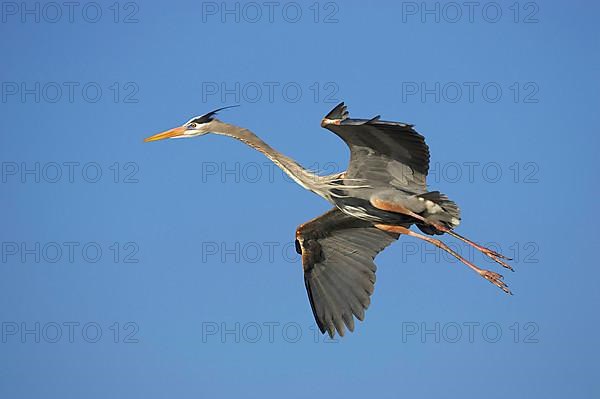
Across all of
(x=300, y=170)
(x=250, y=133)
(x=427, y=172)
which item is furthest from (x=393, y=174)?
(x=250, y=133)

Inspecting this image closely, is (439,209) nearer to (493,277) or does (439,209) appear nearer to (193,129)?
(493,277)

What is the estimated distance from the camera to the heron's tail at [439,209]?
32.9 feet

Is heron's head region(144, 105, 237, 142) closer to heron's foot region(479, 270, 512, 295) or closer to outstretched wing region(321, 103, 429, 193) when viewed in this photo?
outstretched wing region(321, 103, 429, 193)

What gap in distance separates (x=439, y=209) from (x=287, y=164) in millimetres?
1973

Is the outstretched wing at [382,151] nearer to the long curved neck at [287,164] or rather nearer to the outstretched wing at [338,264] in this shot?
the long curved neck at [287,164]

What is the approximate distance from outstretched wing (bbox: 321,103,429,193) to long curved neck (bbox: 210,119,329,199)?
1.36ft

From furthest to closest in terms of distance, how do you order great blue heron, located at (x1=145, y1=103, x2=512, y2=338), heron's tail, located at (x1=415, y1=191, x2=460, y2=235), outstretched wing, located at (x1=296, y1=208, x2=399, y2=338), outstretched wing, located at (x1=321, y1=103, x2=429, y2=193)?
outstretched wing, located at (x1=296, y1=208, x2=399, y2=338) → heron's tail, located at (x1=415, y1=191, x2=460, y2=235) → great blue heron, located at (x1=145, y1=103, x2=512, y2=338) → outstretched wing, located at (x1=321, y1=103, x2=429, y2=193)

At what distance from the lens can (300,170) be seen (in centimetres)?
1053

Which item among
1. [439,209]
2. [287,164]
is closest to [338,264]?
[287,164]

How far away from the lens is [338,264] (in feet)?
39.4

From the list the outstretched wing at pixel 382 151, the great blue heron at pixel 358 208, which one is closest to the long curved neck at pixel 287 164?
the great blue heron at pixel 358 208

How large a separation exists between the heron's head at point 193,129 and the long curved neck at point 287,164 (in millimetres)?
608

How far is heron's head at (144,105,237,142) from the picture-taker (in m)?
11.2

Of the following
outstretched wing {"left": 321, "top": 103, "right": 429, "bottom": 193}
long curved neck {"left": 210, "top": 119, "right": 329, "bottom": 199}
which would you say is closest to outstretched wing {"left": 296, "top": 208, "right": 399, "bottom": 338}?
long curved neck {"left": 210, "top": 119, "right": 329, "bottom": 199}
